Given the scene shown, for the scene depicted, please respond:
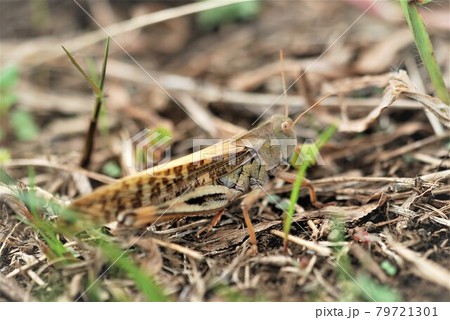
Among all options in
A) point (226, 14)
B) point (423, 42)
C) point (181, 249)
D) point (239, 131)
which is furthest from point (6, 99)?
point (423, 42)

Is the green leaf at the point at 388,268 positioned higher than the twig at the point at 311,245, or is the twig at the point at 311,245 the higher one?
the twig at the point at 311,245

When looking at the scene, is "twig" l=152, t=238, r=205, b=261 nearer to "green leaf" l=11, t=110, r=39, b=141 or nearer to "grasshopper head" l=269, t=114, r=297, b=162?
"grasshopper head" l=269, t=114, r=297, b=162

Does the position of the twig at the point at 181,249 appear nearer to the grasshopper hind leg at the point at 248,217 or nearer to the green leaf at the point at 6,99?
the grasshopper hind leg at the point at 248,217

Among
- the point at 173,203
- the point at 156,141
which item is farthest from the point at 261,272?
the point at 156,141

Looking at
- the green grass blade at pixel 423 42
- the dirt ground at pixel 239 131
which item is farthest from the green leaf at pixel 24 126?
the green grass blade at pixel 423 42

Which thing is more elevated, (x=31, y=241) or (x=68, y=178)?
(x=68, y=178)

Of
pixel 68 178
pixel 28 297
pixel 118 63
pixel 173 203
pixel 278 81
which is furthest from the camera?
pixel 118 63
